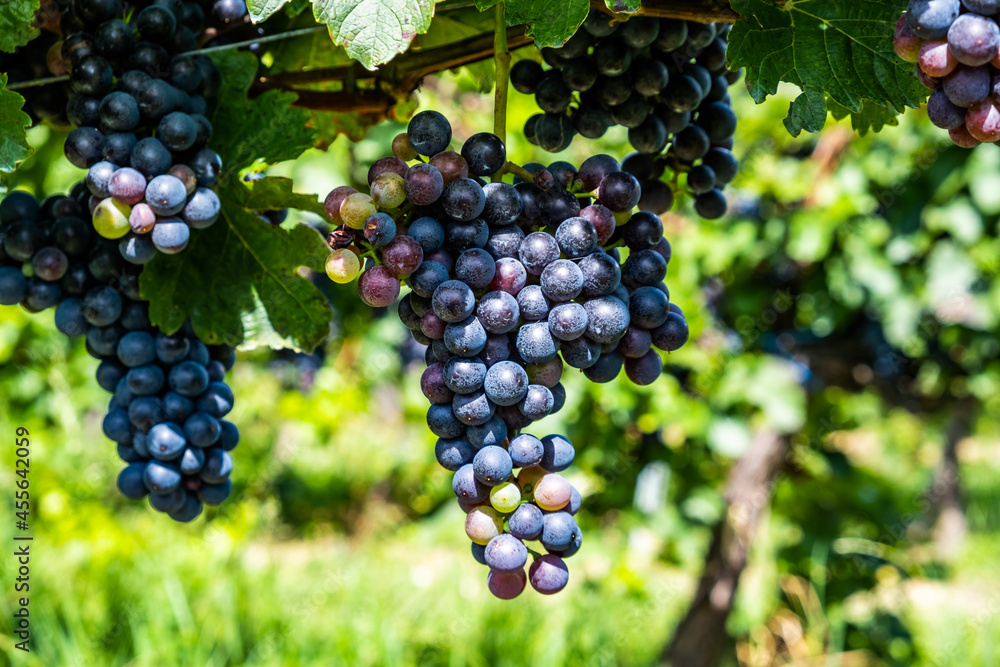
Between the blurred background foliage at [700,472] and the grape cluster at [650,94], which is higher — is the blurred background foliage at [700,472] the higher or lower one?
the lower one

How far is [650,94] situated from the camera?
831mm

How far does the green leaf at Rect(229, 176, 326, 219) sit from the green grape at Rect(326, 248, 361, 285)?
10.1 inches

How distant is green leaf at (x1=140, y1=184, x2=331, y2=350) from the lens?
895mm

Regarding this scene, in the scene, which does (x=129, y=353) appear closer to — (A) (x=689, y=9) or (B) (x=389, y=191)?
(B) (x=389, y=191)

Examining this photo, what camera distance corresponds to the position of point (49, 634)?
2.39 meters

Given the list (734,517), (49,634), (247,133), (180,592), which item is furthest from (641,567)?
(247,133)

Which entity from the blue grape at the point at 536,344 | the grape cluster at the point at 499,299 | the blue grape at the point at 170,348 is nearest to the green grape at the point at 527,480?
the grape cluster at the point at 499,299

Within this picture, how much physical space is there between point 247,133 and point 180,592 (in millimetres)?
2258

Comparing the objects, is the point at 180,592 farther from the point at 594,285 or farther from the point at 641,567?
the point at 594,285

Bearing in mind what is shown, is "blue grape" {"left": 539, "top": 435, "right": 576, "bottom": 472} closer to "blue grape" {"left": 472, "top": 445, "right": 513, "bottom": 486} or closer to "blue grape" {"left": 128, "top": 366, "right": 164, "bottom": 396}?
"blue grape" {"left": 472, "top": 445, "right": 513, "bottom": 486}

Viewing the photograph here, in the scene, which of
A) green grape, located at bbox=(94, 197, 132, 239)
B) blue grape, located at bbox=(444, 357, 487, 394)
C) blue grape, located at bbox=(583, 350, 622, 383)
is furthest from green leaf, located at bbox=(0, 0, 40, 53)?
blue grape, located at bbox=(583, 350, 622, 383)

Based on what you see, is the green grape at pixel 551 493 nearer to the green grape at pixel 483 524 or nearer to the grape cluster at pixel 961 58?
the green grape at pixel 483 524

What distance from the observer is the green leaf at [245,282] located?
895mm

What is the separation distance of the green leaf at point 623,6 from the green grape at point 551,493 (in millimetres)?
395
